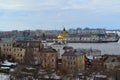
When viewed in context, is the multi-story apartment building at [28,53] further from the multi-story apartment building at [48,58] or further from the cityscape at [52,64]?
the multi-story apartment building at [48,58]

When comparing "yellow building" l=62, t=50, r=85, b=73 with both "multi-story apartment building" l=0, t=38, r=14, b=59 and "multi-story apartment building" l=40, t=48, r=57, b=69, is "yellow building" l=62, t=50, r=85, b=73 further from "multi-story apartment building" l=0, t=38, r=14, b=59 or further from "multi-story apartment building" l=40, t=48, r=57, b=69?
"multi-story apartment building" l=0, t=38, r=14, b=59

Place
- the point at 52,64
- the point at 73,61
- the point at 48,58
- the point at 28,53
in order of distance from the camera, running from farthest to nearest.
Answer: the point at 28,53 < the point at 48,58 < the point at 52,64 < the point at 73,61

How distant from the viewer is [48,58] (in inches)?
793

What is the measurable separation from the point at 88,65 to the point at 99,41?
2093 inches

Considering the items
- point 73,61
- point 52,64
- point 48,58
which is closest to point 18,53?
point 48,58

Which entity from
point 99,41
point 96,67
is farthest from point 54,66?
point 99,41

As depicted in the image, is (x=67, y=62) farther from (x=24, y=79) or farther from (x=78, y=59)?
(x=24, y=79)

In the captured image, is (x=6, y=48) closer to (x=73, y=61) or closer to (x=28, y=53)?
(x=28, y=53)

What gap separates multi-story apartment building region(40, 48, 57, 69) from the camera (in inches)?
777

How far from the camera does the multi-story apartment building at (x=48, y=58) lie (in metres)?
19.7

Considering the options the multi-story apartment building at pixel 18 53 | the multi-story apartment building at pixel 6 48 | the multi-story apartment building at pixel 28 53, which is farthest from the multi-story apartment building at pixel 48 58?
the multi-story apartment building at pixel 6 48

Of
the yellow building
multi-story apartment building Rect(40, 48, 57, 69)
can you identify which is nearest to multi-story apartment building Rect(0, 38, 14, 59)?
multi-story apartment building Rect(40, 48, 57, 69)

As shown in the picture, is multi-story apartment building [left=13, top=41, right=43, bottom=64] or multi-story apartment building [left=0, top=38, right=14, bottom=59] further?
multi-story apartment building [left=0, top=38, right=14, bottom=59]

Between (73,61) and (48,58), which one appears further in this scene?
(48,58)
